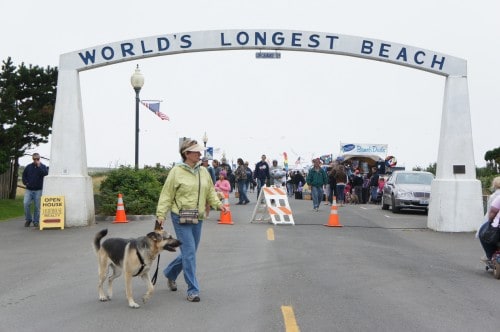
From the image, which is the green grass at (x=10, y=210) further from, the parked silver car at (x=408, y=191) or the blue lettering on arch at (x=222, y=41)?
the parked silver car at (x=408, y=191)

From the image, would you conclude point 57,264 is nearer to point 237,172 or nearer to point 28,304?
point 28,304

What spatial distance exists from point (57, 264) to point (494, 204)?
7.48 m

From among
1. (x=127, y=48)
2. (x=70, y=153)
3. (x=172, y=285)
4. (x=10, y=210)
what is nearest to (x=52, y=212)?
(x=70, y=153)

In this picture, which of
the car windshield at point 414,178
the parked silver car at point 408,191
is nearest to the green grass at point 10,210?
the parked silver car at point 408,191

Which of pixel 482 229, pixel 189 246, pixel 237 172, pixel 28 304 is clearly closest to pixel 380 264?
pixel 482 229

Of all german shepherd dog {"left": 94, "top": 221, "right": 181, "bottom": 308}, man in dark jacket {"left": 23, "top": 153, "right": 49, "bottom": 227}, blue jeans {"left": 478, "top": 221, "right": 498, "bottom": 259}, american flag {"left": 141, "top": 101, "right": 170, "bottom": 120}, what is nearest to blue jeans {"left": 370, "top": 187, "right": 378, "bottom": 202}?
american flag {"left": 141, "top": 101, "right": 170, "bottom": 120}

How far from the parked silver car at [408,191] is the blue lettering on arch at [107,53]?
12088 mm

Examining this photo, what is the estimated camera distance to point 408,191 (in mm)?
24609

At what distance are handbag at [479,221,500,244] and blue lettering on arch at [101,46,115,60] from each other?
11.5 meters

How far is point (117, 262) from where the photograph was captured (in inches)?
316

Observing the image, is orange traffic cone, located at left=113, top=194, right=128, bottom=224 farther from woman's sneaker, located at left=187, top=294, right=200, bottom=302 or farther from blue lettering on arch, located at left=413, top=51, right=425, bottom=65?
woman's sneaker, located at left=187, top=294, right=200, bottom=302

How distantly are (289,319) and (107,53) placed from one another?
41.9ft

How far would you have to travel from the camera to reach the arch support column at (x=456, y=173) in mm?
17938

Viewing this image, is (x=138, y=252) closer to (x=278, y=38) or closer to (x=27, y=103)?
(x=278, y=38)
